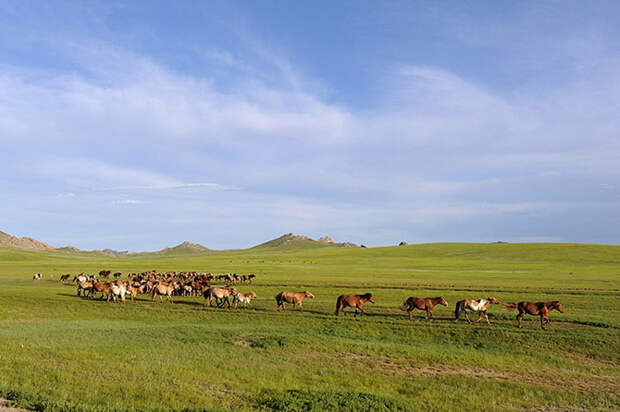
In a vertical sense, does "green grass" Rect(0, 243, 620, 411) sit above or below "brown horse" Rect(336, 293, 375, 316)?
below

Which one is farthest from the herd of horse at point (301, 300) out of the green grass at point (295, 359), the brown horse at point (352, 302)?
the green grass at point (295, 359)

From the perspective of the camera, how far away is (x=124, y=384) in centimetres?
1179

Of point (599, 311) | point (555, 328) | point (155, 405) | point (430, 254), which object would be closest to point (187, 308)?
point (155, 405)

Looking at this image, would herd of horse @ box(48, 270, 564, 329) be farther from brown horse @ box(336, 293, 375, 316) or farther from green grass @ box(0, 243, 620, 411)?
green grass @ box(0, 243, 620, 411)

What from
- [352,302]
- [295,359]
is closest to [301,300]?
[352,302]

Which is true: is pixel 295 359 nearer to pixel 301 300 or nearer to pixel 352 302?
pixel 352 302

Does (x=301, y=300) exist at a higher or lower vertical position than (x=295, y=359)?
higher

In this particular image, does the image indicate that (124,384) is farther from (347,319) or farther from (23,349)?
(347,319)

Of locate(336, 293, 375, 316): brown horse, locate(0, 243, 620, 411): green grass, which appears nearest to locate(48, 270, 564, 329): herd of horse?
locate(336, 293, 375, 316): brown horse

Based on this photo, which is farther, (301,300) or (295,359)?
(301,300)

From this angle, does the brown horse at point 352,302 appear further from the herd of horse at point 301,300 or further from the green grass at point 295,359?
the green grass at point 295,359

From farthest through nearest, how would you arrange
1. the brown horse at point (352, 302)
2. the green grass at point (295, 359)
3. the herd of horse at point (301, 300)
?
the brown horse at point (352, 302)
the herd of horse at point (301, 300)
the green grass at point (295, 359)

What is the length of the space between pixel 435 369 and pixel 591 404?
465 centimetres

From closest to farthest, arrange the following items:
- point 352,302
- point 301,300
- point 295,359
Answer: point 295,359, point 352,302, point 301,300
